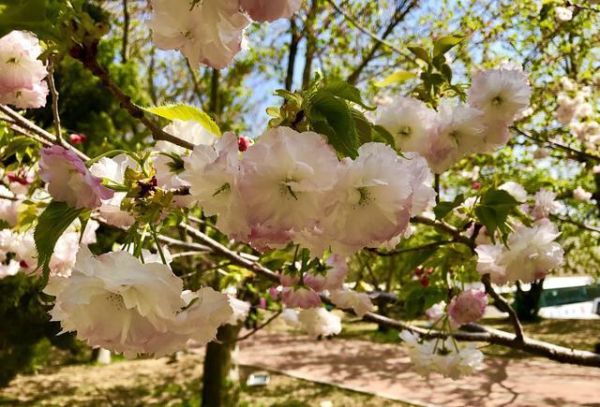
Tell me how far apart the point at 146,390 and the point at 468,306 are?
6587 mm

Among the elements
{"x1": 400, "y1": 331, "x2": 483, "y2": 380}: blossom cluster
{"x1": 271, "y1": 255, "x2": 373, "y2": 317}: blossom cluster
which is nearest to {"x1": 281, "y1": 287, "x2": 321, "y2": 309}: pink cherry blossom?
{"x1": 271, "y1": 255, "x2": 373, "y2": 317}: blossom cluster

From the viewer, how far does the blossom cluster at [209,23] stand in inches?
24.7

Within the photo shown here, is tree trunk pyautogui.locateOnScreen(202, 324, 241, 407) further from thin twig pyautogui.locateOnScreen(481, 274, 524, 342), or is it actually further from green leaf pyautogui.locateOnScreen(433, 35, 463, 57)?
green leaf pyautogui.locateOnScreen(433, 35, 463, 57)

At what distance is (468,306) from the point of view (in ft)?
5.93

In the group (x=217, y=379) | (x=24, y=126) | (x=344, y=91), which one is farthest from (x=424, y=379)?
(x=344, y=91)

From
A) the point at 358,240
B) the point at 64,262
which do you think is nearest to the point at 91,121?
the point at 64,262

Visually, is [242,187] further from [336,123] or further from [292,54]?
[292,54]

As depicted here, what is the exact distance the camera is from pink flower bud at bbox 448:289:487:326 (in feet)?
5.92

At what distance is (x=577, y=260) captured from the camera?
626 inches

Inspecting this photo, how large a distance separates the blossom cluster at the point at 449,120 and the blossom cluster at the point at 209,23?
0.50 m

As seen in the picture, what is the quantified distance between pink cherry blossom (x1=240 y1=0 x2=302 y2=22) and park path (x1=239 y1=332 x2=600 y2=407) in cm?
571

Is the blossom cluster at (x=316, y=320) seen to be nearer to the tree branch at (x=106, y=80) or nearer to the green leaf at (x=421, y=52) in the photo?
the green leaf at (x=421, y=52)

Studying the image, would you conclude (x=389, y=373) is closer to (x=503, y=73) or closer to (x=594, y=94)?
(x=594, y=94)

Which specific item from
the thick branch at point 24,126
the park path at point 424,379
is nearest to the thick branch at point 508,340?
the thick branch at point 24,126
